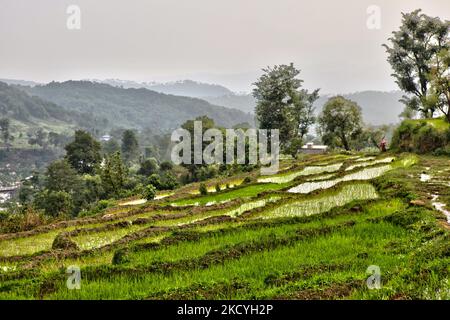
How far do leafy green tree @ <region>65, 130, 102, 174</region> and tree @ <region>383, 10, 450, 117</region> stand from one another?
51740 mm

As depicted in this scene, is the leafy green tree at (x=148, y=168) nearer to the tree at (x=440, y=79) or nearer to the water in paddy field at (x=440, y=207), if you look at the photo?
the tree at (x=440, y=79)

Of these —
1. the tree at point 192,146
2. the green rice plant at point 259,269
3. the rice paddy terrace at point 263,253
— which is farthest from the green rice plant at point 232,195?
the tree at point 192,146

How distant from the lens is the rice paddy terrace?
7.81m

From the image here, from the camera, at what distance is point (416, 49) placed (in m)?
46.8

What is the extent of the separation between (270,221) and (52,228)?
951 centimetres

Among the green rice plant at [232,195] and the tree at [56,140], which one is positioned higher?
the tree at [56,140]

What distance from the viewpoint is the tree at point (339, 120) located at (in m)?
58.2

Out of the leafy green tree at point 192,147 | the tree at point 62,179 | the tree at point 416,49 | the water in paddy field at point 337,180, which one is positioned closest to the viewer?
the water in paddy field at point 337,180

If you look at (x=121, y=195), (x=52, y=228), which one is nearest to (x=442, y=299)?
(x=52, y=228)

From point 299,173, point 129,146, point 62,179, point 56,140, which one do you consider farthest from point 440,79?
point 56,140

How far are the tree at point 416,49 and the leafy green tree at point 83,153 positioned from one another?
2037 inches

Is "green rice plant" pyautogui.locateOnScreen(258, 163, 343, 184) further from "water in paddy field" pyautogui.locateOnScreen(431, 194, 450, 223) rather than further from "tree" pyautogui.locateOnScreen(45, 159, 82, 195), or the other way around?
"tree" pyautogui.locateOnScreen(45, 159, 82, 195)
